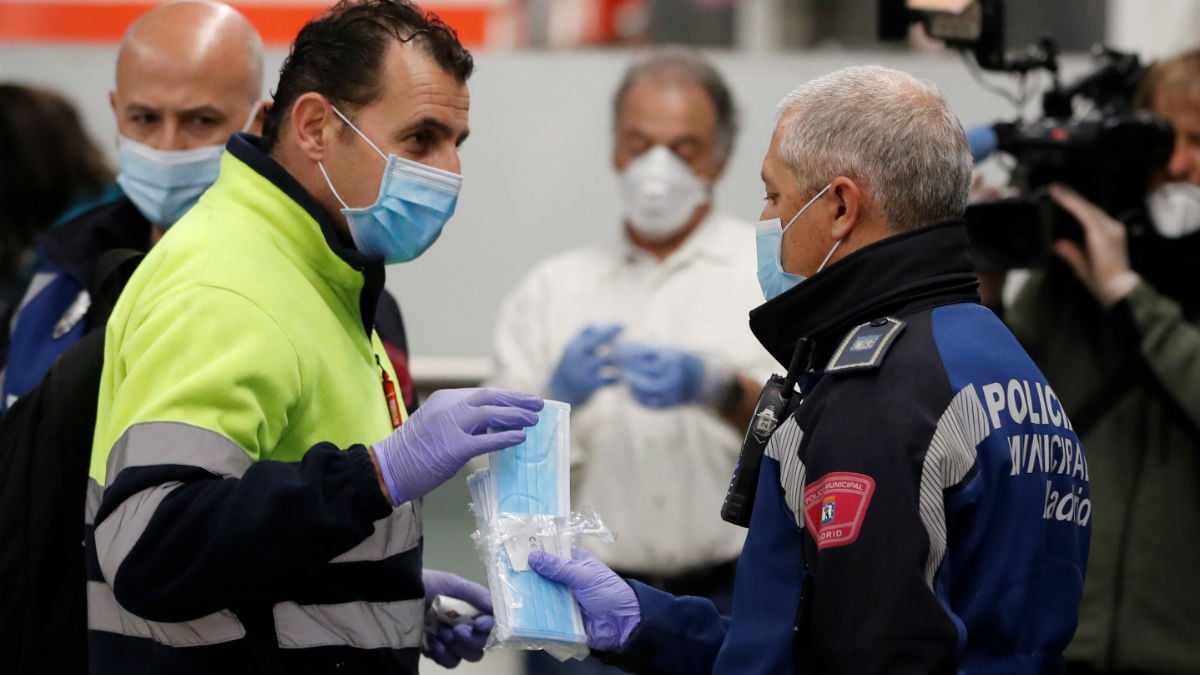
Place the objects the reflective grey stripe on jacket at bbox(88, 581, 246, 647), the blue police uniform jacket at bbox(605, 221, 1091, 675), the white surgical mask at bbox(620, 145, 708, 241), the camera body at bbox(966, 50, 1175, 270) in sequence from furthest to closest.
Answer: the white surgical mask at bbox(620, 145, 708, 241)
the camera body at bbox(966, 50, 1175, 270)
the reflective grey stripe on jacket at bbox(88, 581, 246, 647)
the blue police uniform jacket at bbox(605, 221, 1091, 675)

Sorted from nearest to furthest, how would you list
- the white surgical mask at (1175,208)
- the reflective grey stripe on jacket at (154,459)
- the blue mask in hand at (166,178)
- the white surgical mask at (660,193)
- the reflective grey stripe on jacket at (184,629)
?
1. the reflective grey stripe on jacket at (154,459)
2. the reflective grey stripe on jacket at (184,629)
3. the blue mask in hand at (166,178)
4. the white surgical mask at (1175,208)
5. the white surgical mask at (660,193)

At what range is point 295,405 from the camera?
2012mm

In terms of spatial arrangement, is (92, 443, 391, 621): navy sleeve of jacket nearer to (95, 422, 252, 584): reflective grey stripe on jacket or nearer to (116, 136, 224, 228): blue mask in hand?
(95, 422, 252, 584): reflective grey stripe on jacket

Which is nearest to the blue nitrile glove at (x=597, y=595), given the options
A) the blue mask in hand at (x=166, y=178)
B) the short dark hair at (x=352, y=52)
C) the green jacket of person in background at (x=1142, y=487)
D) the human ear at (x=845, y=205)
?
the human ear at (x=845, y=205)

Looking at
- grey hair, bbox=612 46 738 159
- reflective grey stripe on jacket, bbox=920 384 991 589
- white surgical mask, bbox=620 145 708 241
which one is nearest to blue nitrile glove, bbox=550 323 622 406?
white surgical mask, bbox=620 145 708 241

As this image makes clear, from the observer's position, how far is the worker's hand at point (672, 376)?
131 inches

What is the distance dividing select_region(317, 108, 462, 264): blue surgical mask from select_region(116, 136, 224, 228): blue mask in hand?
28.0 inches

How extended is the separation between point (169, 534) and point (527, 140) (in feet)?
8.53

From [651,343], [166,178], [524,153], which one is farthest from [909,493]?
[524,153]

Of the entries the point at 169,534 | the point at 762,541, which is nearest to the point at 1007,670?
the point at 762,541

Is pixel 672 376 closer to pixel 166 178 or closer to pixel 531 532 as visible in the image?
pixel 166 178

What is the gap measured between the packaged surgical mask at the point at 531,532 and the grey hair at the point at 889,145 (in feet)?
1.56

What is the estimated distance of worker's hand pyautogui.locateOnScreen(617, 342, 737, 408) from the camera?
131 inches

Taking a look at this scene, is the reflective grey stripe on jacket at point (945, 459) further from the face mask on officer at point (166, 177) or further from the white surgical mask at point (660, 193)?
the white surgical mask at point (660, 193)
